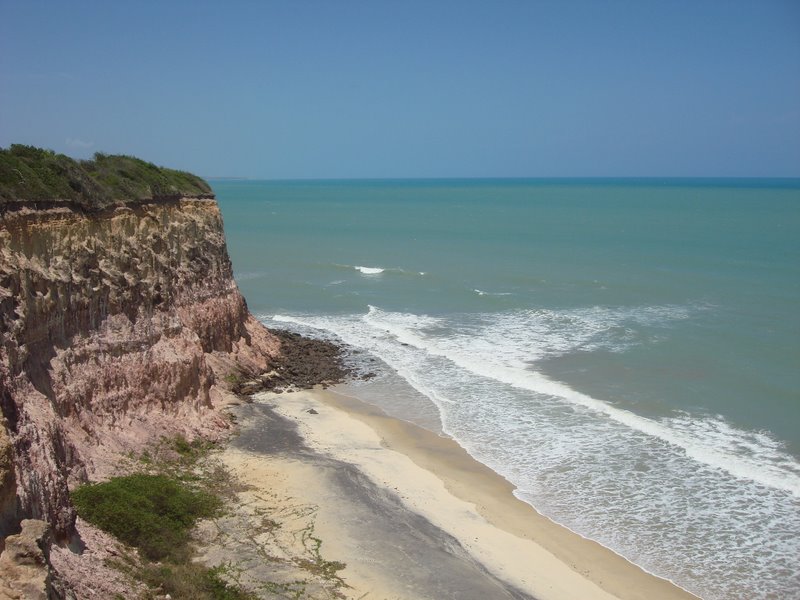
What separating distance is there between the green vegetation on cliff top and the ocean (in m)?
→ 9.93

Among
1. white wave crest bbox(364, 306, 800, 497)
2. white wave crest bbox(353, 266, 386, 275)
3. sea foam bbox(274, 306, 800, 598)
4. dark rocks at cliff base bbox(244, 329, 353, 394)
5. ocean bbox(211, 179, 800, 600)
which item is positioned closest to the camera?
sea foam bbox(274, 306, 800, 598)

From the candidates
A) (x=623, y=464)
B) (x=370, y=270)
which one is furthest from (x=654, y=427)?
(x=370, y=270)

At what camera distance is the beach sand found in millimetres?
13902

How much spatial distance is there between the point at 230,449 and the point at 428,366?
11.4 metres

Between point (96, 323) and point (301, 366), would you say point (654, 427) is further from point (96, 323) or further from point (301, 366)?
point (96, 323)

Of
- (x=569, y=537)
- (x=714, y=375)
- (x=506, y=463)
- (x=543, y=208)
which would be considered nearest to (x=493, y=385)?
(x=506, y=463)

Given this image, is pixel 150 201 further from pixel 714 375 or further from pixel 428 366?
pixel 714 375

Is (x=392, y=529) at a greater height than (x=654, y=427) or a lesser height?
greater

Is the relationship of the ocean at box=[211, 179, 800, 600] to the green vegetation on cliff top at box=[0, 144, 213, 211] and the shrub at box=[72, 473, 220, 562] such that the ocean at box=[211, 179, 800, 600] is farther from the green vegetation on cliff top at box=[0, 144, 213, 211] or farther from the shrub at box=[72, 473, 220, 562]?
the green vegetation on cliff top at box=[0, 144, 213, 211]

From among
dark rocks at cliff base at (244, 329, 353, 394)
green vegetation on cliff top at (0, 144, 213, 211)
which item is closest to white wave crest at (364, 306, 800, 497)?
dark rocks at cliff base at (244, 329, 353, 394)

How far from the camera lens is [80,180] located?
18500 mm

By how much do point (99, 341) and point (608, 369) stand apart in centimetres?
1856

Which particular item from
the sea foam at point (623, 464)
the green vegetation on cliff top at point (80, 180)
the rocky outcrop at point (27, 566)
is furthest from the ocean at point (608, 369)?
the rocky outcrop at point (27, 566)

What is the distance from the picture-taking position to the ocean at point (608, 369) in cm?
1703
